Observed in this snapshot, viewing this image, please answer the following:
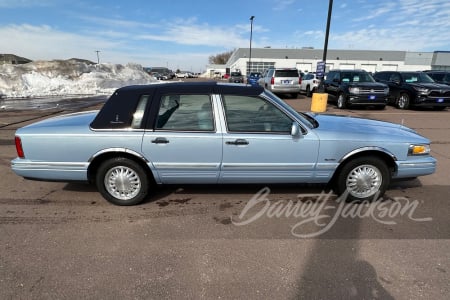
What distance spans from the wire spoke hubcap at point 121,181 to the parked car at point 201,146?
0.04ft

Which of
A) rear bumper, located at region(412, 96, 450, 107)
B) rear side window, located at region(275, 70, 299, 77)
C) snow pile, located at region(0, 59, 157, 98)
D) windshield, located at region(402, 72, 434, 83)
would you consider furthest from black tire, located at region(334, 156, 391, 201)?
snow pile, located at region(0, 59, 157, 98)

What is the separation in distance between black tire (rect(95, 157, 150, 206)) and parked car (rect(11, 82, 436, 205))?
13 millimetres

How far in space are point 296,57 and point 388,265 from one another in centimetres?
6746

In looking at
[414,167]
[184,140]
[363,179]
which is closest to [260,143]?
[184,140]

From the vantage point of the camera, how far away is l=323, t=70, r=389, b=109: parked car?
13312 mm

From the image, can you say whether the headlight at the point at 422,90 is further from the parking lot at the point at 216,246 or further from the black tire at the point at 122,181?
the black tire at the point at 122,181

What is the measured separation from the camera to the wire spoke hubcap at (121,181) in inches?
154

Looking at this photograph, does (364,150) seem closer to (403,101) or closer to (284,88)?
(403,101)

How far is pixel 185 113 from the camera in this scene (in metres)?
3.85

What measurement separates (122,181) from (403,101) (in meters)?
14.4

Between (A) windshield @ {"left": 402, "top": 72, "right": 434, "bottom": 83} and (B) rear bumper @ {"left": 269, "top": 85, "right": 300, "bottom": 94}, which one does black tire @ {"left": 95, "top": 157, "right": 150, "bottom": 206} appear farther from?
(B) rear bumper @ {"left": 269, "top": 85, "right": 300, "bottom": 94}

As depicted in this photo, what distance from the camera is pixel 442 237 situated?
3283 mm

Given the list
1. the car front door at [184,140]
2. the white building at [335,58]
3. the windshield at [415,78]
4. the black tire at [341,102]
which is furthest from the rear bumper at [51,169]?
the white building at [335,58]

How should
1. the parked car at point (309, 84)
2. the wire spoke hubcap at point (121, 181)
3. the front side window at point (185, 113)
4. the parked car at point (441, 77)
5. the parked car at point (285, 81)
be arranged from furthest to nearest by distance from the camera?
the parked car at point (309, 84) → the parked car at point (285, 81) → the parked car at point (441, 77) → the wire spoke hubcap at point (121, 181) → the front side window at point (185, 113)
